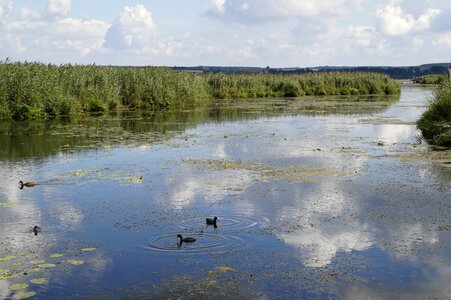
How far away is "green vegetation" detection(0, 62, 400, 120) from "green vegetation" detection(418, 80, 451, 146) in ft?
58.8

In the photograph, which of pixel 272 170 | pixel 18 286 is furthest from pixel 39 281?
pixel 272 170

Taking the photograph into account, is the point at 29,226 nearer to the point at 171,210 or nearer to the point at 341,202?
the point at 171,210

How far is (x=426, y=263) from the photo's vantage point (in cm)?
Result: 722

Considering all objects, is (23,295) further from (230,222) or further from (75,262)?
(230,222)

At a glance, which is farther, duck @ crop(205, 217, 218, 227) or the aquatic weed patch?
the aquatic weed patch

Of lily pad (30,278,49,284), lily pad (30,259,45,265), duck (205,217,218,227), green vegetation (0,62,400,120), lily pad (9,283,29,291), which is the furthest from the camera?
green vegetation (0,62,400,120)

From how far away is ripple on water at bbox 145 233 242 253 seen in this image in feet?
25.3

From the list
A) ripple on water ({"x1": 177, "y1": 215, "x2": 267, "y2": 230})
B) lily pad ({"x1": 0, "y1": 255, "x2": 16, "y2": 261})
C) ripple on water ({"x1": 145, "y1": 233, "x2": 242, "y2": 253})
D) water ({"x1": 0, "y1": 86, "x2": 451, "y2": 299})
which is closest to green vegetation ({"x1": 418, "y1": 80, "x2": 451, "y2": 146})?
water ({"x1": 0, "y1": 86, "x2": 451, "y2": 299})

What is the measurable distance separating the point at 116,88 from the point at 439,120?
20.3 meters

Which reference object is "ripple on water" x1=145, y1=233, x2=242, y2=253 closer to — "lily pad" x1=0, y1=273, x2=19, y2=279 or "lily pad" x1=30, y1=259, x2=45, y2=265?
"lily pad" x1=30, y1=259, x2=45, y2=265

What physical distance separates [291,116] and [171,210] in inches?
831

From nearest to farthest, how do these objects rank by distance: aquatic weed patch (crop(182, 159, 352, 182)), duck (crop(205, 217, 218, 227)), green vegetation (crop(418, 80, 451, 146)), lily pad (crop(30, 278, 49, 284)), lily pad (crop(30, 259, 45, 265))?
lily pad (crop(30, 278, 49, 284)), lily pad (crop(30, 259, 45, 265)), duck (crop(205, 217, 218, 227)), aquatic weed patch (crop(182, 159, 352, 182)), green vegetation (crop(418, 80, 451, 146))

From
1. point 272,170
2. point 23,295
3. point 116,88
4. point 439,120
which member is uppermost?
point 116,88

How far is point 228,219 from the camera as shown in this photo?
916 centimetres
